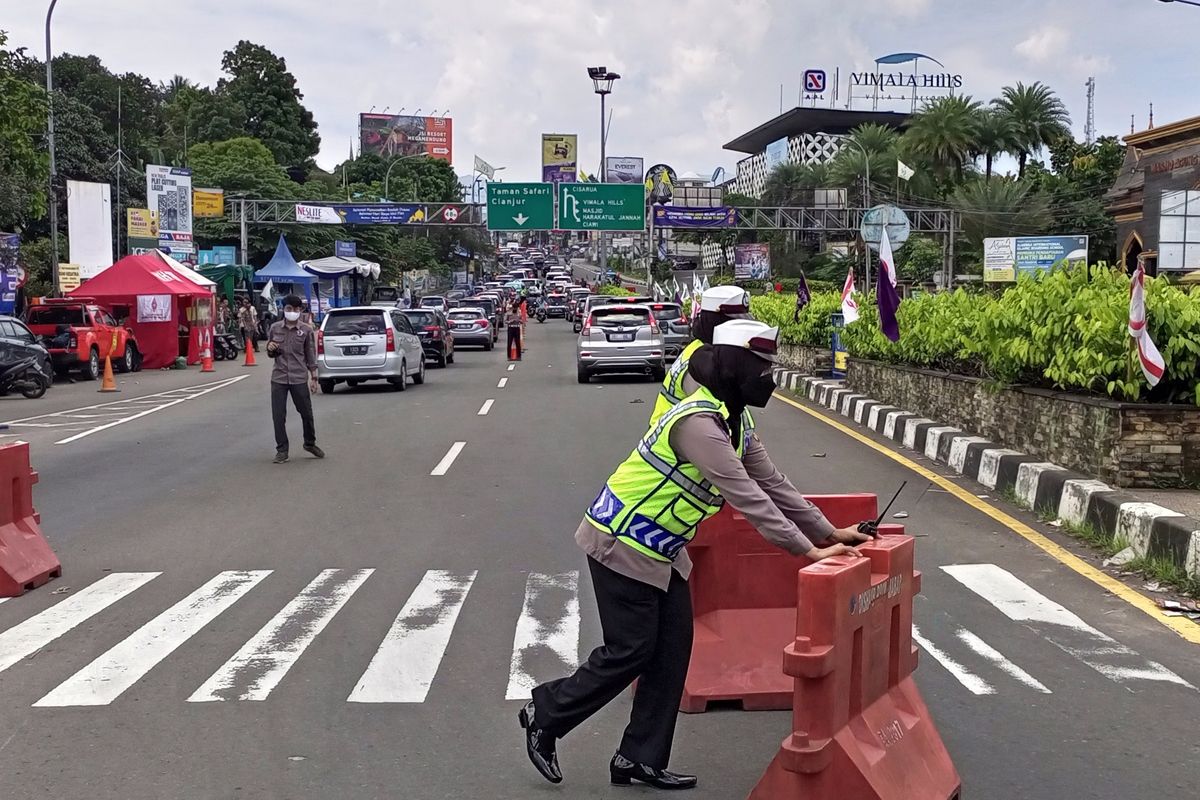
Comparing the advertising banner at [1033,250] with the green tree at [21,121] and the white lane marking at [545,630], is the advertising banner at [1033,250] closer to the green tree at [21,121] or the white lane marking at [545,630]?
the green tree at [21,121]

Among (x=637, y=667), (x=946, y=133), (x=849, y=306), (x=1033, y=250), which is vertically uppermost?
(x=946, y=133)

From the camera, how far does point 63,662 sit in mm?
6621

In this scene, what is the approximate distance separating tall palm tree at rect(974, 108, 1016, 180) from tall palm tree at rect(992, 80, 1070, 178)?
0.84ft

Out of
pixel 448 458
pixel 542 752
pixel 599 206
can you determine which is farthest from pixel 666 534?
pixel 599 206

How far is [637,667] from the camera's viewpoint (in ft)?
15.3

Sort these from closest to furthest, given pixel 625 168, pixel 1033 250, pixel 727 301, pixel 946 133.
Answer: pixel 727 301, pixel 1033 250, pixel 946 133, pixel 625 168

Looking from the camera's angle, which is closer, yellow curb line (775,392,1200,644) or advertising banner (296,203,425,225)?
yellow curb line (775,392,1200,644)

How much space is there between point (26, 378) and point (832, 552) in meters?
24.5

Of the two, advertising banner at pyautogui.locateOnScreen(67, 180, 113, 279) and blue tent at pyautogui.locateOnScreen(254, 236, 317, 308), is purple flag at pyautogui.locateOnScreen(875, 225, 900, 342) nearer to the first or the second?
advertising banner at pyautogui.locateOnScreen(67, 180, 113, 279)

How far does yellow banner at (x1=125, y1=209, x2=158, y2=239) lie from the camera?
4094 centimetres

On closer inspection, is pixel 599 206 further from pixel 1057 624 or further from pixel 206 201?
pixel 1057 624

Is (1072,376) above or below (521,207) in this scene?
below


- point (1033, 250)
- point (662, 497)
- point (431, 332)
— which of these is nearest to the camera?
point (662, 497)

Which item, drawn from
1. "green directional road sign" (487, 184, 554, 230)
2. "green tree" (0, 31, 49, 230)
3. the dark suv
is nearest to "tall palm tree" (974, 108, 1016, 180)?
"green directional road sign" (487, 184, 554, 230)
